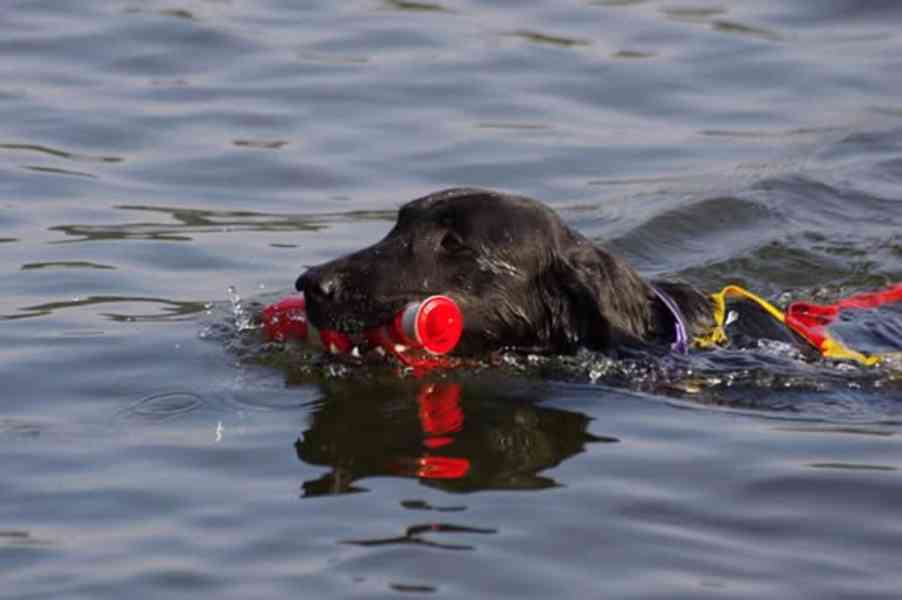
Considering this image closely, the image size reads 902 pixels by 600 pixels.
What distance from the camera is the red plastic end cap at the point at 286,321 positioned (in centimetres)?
863

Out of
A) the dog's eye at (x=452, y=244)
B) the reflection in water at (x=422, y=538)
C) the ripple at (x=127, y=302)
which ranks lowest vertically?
the reflection in water at (x=422, y=538)

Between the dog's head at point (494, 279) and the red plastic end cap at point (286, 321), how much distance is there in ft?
1.54

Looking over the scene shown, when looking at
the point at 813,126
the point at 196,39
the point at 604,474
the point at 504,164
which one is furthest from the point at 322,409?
the point at 196,39

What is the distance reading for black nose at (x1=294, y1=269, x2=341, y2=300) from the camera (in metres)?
7.99

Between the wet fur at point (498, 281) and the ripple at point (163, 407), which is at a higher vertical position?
the wet fur at point (498, 281)

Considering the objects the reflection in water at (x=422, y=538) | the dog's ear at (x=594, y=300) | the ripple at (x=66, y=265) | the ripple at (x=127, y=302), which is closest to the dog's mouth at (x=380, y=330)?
the dog's ear at (x=594, y=300)

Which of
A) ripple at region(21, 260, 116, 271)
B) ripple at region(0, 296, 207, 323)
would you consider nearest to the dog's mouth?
ripple at region(0, 296, 207, 323)

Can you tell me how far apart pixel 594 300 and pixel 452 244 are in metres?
0.59

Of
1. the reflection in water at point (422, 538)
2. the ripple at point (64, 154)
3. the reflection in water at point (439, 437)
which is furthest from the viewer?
the ripple at point (64, 154)

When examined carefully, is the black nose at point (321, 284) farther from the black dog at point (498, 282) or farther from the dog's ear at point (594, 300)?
the dog's ear at point (594, 300)

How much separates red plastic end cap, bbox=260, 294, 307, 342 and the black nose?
0.55 meters

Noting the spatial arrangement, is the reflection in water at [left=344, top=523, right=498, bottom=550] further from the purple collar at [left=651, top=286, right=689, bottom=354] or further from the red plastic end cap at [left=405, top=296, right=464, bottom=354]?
the purple collar at [left=651, top=286, right=689, bottom=354]

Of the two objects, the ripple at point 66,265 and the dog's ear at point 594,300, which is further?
the ripple at point 66,265

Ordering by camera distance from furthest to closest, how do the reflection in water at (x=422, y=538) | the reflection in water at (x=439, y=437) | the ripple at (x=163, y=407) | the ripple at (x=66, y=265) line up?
the ripple at (x=66, y=265), the ripple at (x=163, y=407), the reflection in water at (x=439, y=437), the reflection in water at (x=422, y=538)
